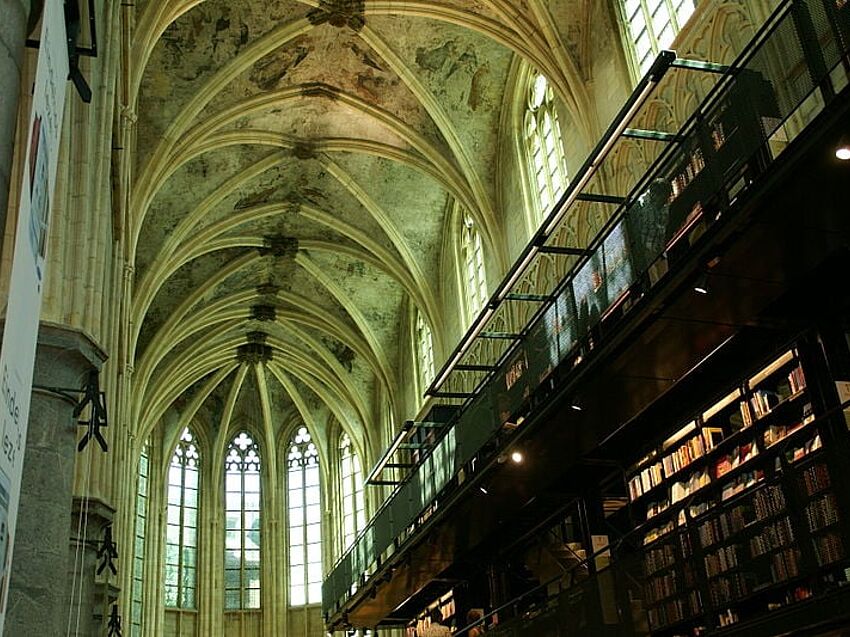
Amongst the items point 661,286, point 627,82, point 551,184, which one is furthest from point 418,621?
point 661,286

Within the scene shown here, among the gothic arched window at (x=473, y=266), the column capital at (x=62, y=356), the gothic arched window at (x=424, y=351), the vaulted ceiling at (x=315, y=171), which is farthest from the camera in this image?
the gothic arched window at (x=424, y=351)

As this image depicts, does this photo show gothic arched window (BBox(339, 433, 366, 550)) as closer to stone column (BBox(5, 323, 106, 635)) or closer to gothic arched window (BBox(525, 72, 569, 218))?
gothic arched window (BBox(525, 72, 569, 218))

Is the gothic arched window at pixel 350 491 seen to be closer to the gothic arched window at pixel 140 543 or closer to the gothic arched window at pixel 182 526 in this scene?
the gothic arched window at pixel 182 526

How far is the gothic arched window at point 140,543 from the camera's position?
94.5ft

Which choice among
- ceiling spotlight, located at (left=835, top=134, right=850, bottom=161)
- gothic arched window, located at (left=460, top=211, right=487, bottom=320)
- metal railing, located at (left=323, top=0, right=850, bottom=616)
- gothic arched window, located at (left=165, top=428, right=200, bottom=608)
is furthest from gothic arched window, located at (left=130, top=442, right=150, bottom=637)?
ceiling spotlight, located at (left=835, top=134, right=850, bottom=161)

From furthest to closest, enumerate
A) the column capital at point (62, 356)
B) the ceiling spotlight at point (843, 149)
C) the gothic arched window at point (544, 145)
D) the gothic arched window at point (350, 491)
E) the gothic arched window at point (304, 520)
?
1. the gothic arched window at point (304, 520)
2. the gothic arched window at point (350, 491)
3. the gothic arched window at point (544, 145)
4. the column capital at point (62, 356)
5. the ceiling spotlight at point (843, 149)

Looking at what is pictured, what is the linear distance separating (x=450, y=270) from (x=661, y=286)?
14852mm

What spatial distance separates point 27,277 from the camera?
165 inches

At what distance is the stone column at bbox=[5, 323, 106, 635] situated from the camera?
23.3ft

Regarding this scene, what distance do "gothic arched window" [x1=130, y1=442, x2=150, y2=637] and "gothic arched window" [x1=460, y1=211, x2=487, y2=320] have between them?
457 inches

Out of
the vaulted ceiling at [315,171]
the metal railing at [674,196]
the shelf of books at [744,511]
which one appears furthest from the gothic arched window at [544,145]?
the shelf of books at [744,511]

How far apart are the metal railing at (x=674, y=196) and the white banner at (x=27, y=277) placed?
4972 mm

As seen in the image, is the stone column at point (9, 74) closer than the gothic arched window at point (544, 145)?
Yes

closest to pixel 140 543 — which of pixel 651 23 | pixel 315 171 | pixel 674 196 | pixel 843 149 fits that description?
pixel 315 171
